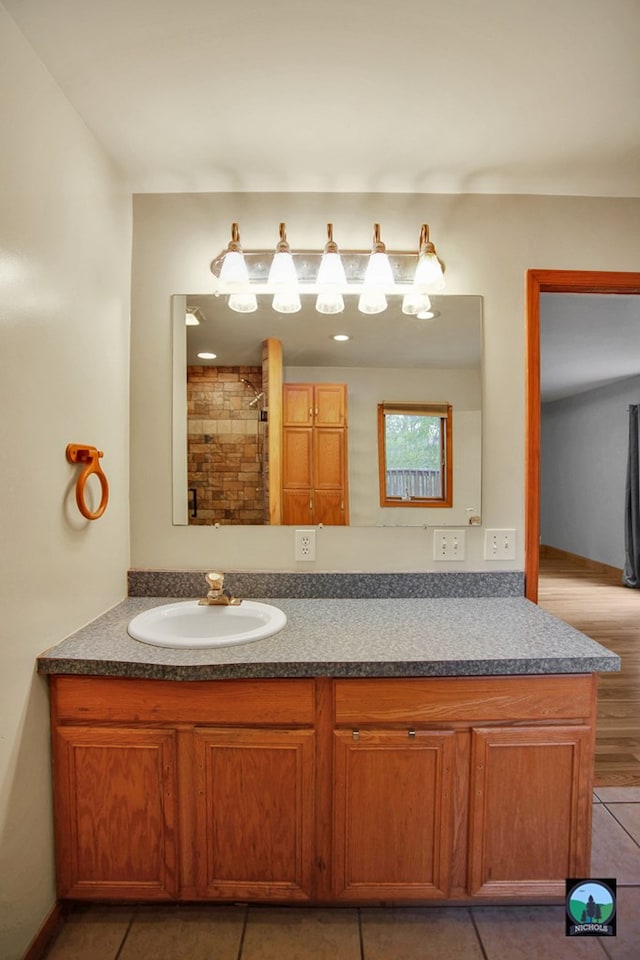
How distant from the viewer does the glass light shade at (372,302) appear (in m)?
1.65

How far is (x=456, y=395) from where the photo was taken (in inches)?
66.6

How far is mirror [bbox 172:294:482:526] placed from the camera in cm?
167

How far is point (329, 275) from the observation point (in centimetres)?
158

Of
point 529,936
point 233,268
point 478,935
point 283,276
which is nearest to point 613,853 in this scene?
point 529,936

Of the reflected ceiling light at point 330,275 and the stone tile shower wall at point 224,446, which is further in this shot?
the stone tile shower wall at point 224,446

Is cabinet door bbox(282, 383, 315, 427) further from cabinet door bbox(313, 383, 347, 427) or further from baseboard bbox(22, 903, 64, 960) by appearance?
baseboard bbox(22, 903, 64, 960)

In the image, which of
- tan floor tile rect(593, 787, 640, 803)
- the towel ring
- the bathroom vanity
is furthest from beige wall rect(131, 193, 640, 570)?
tan floor tile rect(593, 787, 640, 803)

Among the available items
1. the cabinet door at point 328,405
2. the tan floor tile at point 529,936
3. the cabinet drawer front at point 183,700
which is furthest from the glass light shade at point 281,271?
the tan floor tile at point 529,936

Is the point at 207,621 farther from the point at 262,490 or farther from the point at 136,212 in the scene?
the point at 136,212

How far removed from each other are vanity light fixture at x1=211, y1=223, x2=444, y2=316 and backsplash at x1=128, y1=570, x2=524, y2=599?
97 centimetres

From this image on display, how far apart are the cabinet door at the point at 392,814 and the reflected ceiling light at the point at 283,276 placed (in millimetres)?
1404

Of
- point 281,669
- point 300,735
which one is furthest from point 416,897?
point 281,669

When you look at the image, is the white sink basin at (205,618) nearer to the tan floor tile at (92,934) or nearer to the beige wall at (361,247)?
the beige wall at (361,247)

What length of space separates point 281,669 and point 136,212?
167cm
